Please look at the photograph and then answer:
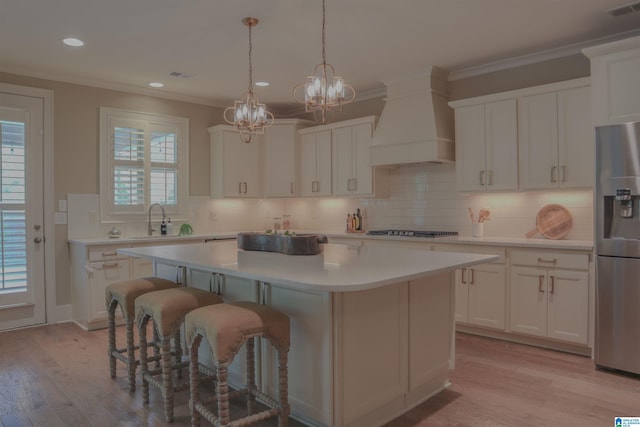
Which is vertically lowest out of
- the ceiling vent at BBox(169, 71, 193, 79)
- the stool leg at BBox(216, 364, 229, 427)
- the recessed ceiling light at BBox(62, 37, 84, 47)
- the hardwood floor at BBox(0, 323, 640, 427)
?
the hardwood floor at BBox(0, 323, 640, 427)

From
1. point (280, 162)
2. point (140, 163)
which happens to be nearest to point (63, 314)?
point (140, 163)

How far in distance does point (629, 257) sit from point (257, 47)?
11.1 ft

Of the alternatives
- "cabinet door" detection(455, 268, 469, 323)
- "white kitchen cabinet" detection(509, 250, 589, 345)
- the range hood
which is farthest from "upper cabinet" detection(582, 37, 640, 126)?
"cabinet door" detection(455, 268, 469, 323)

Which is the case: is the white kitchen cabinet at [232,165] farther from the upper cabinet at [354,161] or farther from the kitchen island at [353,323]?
the kitchen island at [353,323]

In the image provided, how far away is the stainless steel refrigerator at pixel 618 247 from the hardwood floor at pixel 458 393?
23 centimetres

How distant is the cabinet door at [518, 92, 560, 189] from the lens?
3.99m

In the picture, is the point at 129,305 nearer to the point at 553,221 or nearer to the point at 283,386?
the point at 283,386

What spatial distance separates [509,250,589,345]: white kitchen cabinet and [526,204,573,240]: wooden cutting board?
473 millimetres

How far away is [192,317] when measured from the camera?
2387mm

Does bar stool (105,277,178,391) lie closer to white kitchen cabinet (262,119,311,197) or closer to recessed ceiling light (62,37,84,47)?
recessed ceiling light (62,37,84,47)

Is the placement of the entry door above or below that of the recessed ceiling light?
below

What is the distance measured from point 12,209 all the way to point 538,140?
5065mm

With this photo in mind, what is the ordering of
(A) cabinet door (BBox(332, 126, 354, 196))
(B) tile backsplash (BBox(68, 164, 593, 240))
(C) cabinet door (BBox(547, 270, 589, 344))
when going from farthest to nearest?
(A) cabinet door (BBox(332, 126, 354, 196))
(B) tile backsplash (BBox(68, 164, 593, 240))
(C) cabinet door (BBox(547, 270, 589, 344))

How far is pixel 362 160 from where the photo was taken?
5.42 m
